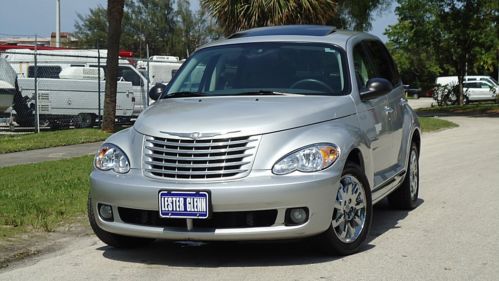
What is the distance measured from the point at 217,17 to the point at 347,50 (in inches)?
617

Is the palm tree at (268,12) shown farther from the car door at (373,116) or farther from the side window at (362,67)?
the car door at (373,116)

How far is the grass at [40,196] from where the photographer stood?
736cm

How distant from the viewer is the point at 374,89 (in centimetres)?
661

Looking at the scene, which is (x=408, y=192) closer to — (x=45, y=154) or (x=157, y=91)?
(x=157, y=91)

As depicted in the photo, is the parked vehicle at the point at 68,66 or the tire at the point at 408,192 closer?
the tire at the point at 408,192

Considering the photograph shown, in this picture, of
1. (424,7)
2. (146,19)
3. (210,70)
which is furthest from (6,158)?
(146,19)

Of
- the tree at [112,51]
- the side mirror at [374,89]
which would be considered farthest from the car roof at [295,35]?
the tree at [112,51]

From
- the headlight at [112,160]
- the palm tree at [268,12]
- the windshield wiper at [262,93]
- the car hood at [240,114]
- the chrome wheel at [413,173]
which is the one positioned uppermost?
the palm tree at [268,12]

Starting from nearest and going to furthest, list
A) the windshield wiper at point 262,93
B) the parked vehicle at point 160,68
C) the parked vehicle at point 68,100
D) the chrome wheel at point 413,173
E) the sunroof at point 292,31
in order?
the windshield wiper at point 262,93 → the sunroof at point 292,31 → the chrome wheel at point 413,173 → the parked vehicle at point 68,100 → the parked vehicle at point 160,68

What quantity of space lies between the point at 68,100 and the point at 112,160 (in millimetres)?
17457

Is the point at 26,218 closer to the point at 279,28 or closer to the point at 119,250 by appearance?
the point at 119,250

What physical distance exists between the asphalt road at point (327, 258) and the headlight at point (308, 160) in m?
0.74

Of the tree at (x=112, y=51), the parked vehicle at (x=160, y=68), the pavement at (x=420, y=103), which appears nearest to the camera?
the tree at (x=112, y=51)

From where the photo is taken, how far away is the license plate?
534 centimetres
